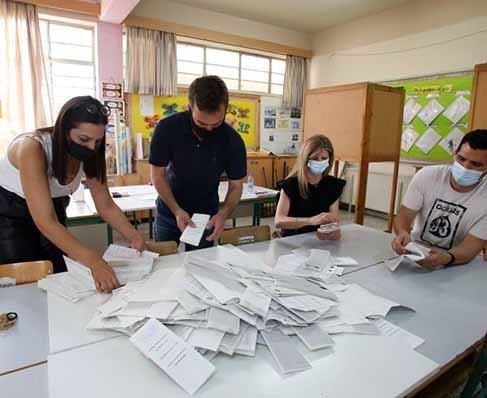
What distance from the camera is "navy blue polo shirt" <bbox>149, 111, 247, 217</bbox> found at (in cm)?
195

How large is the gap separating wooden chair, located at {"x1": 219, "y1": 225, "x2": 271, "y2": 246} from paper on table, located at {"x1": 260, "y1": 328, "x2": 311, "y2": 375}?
0.99 meters

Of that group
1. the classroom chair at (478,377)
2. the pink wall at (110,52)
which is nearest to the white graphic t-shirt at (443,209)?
the classroom chair at (478,377)

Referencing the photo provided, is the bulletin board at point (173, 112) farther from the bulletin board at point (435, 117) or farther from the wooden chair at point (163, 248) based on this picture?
the wooden chair at point (163, 248)

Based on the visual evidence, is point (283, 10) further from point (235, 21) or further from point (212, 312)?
point (212, 312)

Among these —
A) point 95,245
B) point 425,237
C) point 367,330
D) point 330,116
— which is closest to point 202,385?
point 367,330

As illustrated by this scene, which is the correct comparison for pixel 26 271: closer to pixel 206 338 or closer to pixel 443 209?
pixel 206 338

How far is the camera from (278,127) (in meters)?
6.69

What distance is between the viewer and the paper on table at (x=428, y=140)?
4.87m

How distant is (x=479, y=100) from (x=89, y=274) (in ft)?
11.2

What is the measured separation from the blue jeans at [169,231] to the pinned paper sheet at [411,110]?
431 cm

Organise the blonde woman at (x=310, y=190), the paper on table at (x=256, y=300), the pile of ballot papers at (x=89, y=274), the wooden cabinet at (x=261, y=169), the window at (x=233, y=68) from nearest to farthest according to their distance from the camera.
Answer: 1. the paper on table at (x=256, y=300)
2. the pile of ballot papers at (x=89, y=274)
3. the blonde woman at (x=310, y=190)
4. the window at (x=233, y=68)
5. the wooden cabinet at (x=261, y=169)

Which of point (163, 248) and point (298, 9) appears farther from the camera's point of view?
point (298, 9)

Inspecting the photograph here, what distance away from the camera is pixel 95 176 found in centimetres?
166

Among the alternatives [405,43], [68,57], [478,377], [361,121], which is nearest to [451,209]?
[478,377]
